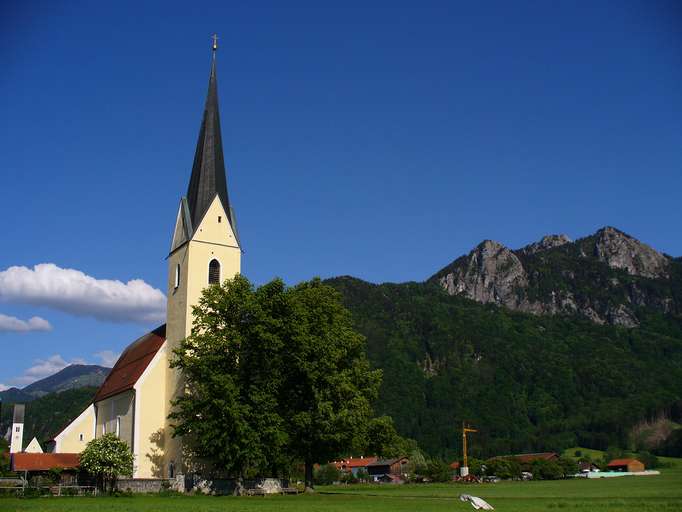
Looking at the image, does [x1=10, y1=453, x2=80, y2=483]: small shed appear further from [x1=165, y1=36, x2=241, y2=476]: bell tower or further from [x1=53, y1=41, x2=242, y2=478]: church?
[x1=165, y1=36, x2=241, y2=476]: bell tower

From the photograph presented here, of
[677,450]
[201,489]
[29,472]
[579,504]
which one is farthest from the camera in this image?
[677,450]

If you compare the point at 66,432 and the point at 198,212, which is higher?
the point at 198,212

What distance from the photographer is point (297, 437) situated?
4706 centimetres

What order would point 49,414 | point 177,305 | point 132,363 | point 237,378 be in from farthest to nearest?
1. point 49,414
2. point 132,363
3. point 177,305
4. point 237,378

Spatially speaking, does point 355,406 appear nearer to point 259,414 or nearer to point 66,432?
point 259,414

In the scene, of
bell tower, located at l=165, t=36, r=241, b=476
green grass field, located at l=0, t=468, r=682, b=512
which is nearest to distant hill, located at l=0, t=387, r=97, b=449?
Answer: bell tower, located at l=165, t=36, r=241, b=476

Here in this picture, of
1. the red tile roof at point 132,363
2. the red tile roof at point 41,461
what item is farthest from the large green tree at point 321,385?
the red tile roof at point 41,461

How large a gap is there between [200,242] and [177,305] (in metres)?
4.78

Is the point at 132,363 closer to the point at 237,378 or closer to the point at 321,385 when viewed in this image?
the point at 237,378

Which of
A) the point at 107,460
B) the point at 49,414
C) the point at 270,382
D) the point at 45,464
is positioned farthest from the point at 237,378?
the point at 49,414

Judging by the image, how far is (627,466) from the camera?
137125mm

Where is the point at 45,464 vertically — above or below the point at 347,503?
above

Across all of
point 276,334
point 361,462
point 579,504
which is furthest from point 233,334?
point 361,462

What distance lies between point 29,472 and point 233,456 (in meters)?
17.3
